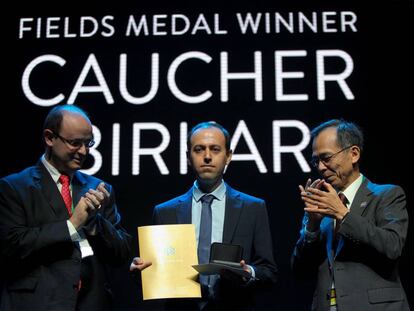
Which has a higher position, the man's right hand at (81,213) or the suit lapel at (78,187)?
the suit lapel at (78,187)

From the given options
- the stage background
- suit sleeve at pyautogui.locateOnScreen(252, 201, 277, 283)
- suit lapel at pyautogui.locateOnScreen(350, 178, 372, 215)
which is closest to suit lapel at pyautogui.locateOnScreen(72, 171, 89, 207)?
suit sleeve at pyautogui.locateOnScreen(252, 201, 277, 283)

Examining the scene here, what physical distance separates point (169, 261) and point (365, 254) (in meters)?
0.96

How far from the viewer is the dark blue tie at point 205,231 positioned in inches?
131

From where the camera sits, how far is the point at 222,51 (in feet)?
16.8

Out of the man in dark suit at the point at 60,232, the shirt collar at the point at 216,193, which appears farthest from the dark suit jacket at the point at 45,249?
the shirt collar at the point at 216,193

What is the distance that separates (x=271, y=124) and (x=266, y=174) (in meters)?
0.40

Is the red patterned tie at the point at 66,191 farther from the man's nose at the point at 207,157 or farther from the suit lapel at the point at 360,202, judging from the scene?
the suit lapel at the point at 360,202

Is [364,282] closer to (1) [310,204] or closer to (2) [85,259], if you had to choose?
(1) [310,204]

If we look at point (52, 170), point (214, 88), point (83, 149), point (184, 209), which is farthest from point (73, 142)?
point (214, 88)

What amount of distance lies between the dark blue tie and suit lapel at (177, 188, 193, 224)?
0.24 ft

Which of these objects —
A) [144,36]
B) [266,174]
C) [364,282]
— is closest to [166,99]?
[144,36]

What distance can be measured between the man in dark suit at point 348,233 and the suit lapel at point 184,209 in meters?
0.61

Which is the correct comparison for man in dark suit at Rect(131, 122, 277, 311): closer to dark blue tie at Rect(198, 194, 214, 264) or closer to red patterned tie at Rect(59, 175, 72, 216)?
dark blue tie at Rect(198, 194, 214, 264)

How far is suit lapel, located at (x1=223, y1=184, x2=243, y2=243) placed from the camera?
11.0 ft
